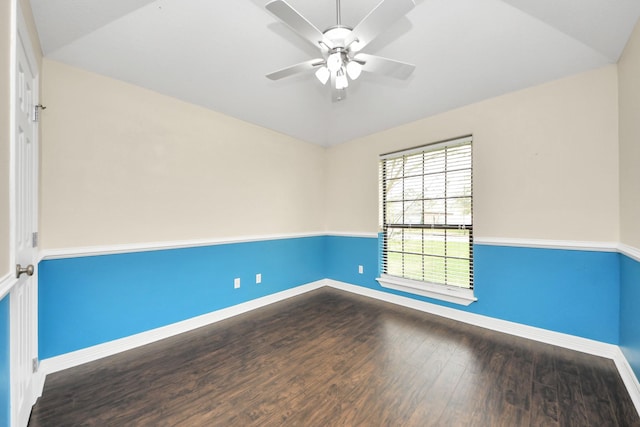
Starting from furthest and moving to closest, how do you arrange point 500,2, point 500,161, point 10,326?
point 500,161 < point 500,2 < point 10,326

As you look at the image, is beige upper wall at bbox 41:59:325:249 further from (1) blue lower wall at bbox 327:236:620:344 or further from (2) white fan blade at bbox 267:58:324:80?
(1) blue lower wall at bbox 327:236:620:344

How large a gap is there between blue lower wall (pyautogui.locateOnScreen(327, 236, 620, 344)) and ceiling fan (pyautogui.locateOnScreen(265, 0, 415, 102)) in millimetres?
2183

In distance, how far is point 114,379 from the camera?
6.29 ft

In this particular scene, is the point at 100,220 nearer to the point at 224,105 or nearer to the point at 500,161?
the point at 224,105

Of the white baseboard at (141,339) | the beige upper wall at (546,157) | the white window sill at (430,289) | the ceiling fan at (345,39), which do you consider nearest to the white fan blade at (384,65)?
the ceiling fan at (345,39)

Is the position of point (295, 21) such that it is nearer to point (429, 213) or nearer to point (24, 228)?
point (24, 228)

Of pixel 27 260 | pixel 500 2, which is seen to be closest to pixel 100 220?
pixel 27 260

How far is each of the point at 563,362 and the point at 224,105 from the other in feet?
13.5

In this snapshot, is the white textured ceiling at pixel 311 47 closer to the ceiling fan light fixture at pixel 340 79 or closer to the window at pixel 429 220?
the window at pixel 429 220

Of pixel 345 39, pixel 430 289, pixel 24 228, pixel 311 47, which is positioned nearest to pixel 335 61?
pixel 345 39

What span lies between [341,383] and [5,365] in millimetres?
1826

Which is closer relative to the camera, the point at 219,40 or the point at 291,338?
the point at 219,40

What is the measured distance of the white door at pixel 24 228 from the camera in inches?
49.2

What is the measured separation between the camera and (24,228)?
4.93 ft
